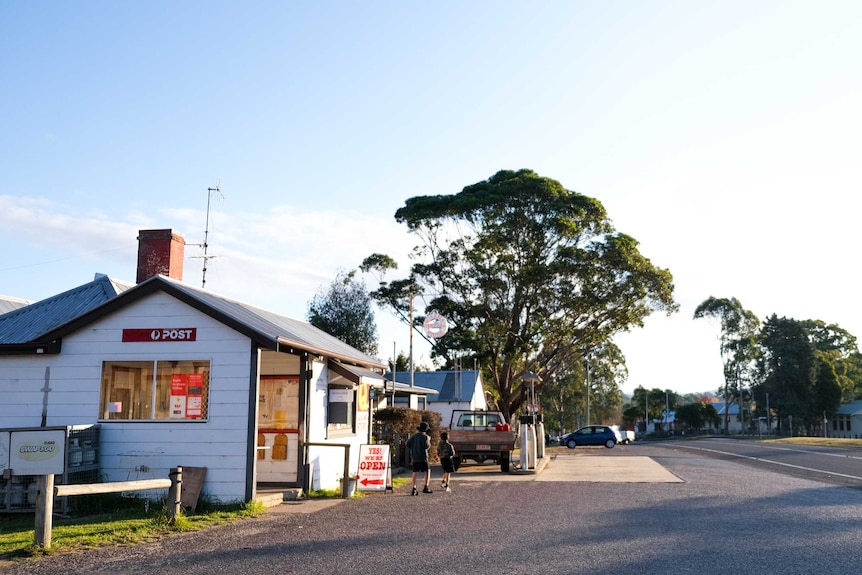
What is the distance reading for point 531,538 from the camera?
10.5 m

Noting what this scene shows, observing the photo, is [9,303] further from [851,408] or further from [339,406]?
[851,408]

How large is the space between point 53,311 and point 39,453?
6.71 m

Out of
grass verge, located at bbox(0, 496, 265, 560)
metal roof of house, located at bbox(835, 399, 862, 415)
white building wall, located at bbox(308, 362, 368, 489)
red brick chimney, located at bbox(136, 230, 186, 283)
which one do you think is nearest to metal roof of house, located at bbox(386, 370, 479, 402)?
red brick chimney, located at bbox(136, 230, 186, 283)

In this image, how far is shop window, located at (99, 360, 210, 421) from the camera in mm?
14117

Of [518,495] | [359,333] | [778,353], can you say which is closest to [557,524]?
[518,495]

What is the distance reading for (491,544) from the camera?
10086 millimetres

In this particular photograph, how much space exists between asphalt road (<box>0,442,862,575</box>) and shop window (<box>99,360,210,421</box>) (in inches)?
107

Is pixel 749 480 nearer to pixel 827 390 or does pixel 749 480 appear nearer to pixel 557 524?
pixel 557 524

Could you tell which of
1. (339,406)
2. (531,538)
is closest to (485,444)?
(339,406)

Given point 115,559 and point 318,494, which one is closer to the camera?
point 115,559

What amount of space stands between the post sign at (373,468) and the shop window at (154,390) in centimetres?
434

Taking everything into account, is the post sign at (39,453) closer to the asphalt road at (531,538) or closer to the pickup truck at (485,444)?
the asphalt road at (531,538)

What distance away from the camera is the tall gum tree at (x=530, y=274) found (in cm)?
3856

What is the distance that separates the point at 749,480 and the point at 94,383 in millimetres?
15357
